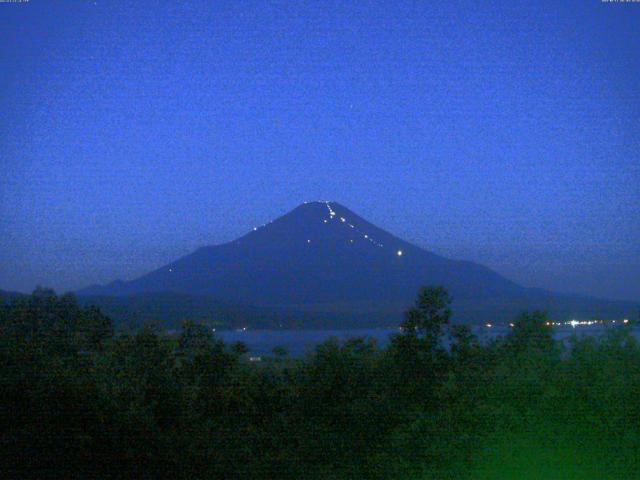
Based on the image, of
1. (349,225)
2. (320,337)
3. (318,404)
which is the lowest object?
(318,404)

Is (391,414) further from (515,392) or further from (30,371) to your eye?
(30,371)

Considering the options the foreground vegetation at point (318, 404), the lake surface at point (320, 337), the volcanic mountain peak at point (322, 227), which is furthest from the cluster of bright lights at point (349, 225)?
the foreground vegetation at point (318, 404)

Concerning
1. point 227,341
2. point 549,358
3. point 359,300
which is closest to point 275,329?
point 359,300

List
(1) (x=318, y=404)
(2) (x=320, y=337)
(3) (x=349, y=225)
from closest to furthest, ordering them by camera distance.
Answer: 1. (1) (x=318, y=404)
2. (2) (x=320, y=337)
3. (3) (x=349, y=225)

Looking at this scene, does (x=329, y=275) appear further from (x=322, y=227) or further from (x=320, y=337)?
(x=320, y=337)

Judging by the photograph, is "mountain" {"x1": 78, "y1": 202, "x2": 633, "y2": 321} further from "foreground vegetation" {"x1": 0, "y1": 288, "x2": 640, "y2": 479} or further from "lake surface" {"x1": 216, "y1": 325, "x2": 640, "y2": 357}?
"foreground vegetation" {"x1": 0, "y1": 288, "x2": 640, "y2": 479}

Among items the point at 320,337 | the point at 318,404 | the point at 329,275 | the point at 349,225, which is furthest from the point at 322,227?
the point at 318,404

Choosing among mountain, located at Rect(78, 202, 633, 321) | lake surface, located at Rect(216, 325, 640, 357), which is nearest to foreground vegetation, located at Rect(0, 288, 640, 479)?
lake surface, located at Rect(216, 325, 640, 357)
